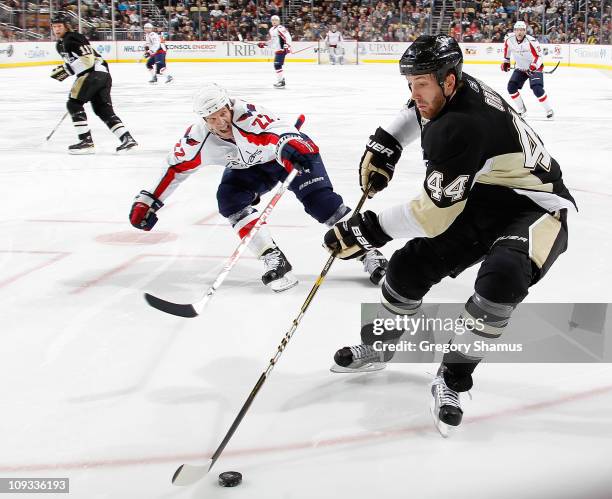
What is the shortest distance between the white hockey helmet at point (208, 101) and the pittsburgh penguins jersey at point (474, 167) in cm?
128

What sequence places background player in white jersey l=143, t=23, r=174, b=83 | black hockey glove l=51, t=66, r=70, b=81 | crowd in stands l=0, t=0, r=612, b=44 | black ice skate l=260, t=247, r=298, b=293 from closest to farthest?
black ice skate l=260, t=247, r=298, b=293 < black hockey glove l=51, t=66, r=70, b=81 < background player in white jersey l=143, t=23, r=174, b=83 < crowd in stands l=0, t=0, r=612, b=44

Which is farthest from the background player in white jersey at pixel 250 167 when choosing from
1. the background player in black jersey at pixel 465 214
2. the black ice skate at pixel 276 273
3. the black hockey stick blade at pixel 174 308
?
Result: the background player in black jersey at pixel 465 214

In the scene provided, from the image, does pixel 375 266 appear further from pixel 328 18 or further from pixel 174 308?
pixel 328 18

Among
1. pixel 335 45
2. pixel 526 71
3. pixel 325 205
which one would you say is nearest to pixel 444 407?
pixel 325 205

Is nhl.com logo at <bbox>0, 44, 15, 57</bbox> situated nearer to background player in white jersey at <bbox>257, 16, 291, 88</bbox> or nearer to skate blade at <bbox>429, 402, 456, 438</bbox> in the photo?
background player in white jersey at <bbox>257, 16, 291, 88</bbox>

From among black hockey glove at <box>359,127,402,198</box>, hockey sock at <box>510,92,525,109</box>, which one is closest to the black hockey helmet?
black hockey glove at <box>359,127,402,198</box>

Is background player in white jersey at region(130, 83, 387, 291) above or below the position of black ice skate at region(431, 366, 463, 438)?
above

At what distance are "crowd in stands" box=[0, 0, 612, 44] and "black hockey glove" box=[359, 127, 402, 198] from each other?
64.8 feet

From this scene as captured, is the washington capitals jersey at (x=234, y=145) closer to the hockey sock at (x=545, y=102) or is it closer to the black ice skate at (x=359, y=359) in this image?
the black ice skate at (x=359, y=359)

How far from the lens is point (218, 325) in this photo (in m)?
2.96

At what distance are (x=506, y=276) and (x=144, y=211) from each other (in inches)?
71.7

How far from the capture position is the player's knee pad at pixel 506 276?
1.97m

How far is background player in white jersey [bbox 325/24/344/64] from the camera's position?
21125 mm

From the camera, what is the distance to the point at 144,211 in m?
3.34
